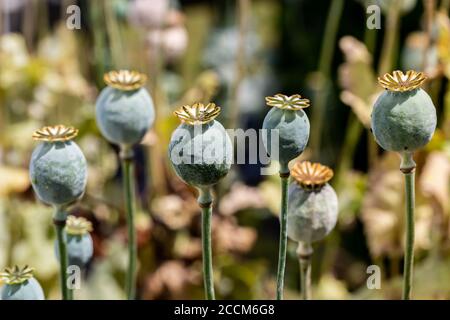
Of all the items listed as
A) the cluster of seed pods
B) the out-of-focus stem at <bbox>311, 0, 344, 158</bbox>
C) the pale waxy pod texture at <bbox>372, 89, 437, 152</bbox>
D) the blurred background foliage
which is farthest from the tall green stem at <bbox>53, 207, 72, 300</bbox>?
the out-of-focus stem at <bbox>311, 0, 344, 158</bbox>

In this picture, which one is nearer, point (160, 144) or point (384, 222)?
point (384, 222)

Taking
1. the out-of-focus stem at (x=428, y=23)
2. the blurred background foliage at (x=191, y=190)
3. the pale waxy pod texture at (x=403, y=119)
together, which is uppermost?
the out-of-focus stem at (x=428, y=23)

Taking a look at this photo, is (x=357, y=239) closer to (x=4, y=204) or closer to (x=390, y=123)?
(x=4, y=204)

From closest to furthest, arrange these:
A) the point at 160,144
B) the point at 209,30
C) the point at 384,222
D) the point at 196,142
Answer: the point at 196,142
the point at 384,222
the point at 160,144
the point at 209,30

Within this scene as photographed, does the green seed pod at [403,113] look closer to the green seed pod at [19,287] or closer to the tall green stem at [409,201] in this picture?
the tall green stem at [409,201]

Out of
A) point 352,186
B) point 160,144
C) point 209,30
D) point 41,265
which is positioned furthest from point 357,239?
point 209,30

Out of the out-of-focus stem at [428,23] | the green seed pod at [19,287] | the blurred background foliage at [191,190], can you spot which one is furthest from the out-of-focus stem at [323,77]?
the green seed pod at [19,287]

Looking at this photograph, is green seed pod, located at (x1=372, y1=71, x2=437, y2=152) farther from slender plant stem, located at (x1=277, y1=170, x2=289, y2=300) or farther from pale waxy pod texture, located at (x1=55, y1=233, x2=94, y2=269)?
pale waxy pod texture, located at (x1=55, y1=233, x2=94, y2=269)
